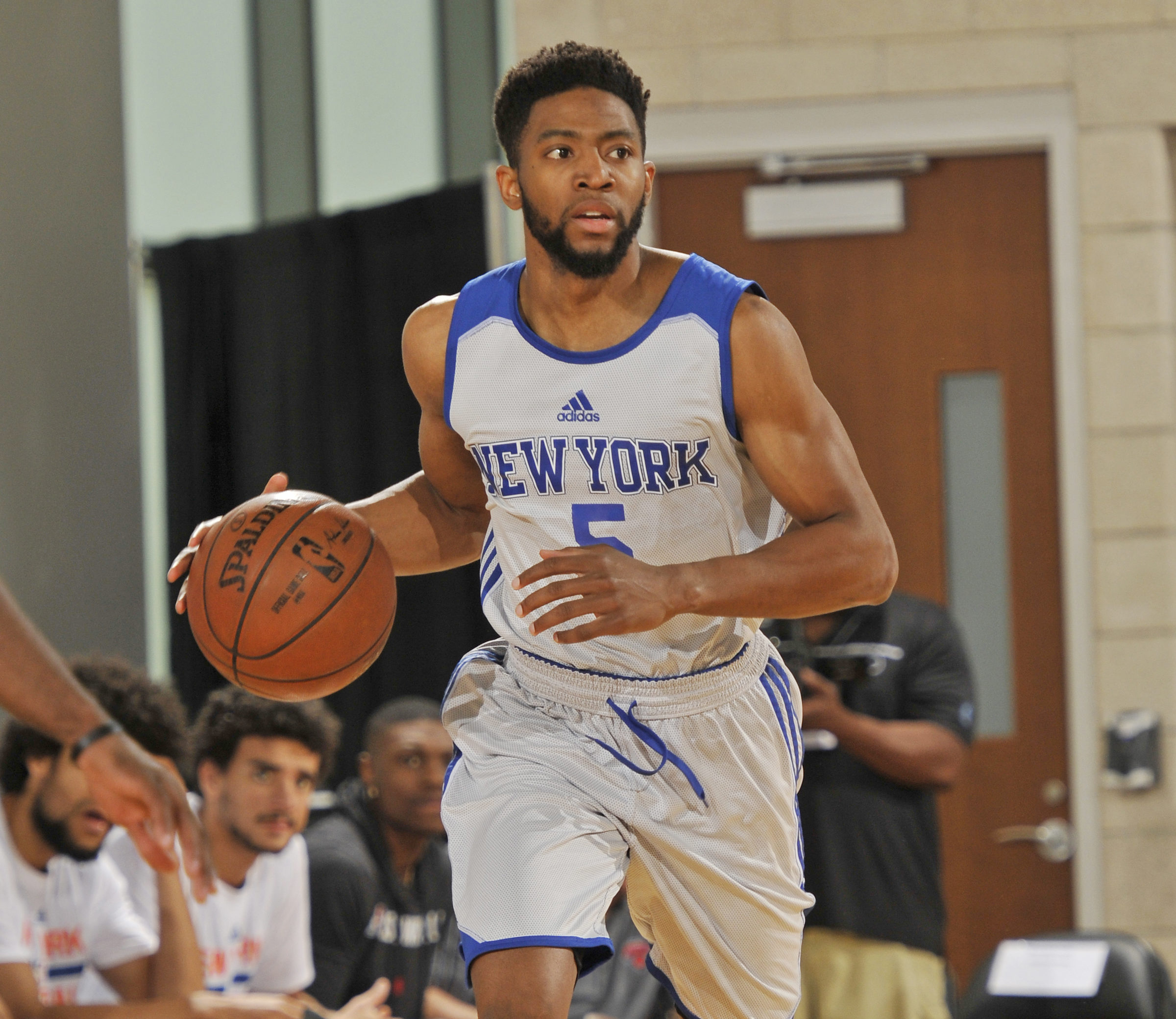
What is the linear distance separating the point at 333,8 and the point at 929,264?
7.52 ft

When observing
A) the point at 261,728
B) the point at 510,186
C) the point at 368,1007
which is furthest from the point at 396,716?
the point at 510,186

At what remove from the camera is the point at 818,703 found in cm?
399

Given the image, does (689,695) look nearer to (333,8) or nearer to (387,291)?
(387,291)

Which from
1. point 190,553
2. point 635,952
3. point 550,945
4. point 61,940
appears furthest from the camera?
point 635,952

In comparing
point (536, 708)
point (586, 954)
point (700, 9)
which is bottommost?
point (586, 954)

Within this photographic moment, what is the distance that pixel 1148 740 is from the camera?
499 centimetres

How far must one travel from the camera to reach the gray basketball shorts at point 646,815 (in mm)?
2209

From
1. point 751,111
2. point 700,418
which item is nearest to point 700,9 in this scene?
point 751,111

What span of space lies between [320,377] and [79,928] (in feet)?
7.03

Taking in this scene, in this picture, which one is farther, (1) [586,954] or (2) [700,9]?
(2) [700,9]

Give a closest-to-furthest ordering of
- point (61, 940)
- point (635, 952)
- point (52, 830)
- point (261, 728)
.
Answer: point (52, 830), point (61, 940), point (261, 728), point (635, 952)

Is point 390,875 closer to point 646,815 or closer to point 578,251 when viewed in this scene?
point 646,815

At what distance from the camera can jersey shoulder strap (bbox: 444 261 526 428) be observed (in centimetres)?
244

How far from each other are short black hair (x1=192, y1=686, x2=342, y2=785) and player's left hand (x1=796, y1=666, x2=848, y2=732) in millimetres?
1283
